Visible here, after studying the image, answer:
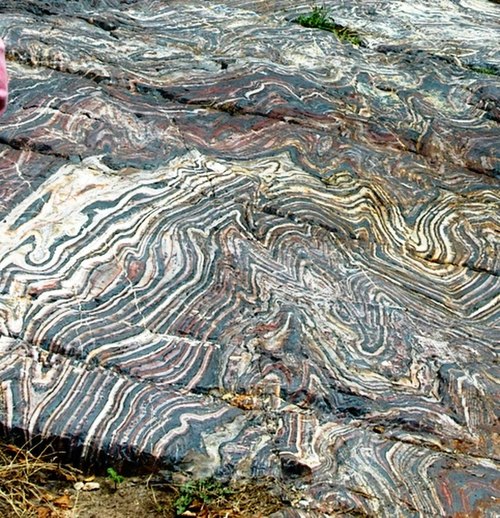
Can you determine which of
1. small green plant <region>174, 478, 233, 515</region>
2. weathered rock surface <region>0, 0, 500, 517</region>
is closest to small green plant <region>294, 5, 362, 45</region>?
weathered rock surface <region>0, 0, 500, 517</region>

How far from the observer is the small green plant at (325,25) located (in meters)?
9.22

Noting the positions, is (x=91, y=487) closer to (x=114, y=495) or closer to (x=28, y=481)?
(x=114, y=495)

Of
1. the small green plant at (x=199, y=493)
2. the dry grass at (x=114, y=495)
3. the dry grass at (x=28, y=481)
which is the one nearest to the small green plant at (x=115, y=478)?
the dry grass at (x=114, y=495)

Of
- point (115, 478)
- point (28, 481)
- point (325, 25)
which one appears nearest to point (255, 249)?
point (115, 478)

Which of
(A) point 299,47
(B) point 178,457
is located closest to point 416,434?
(B) point 178,457

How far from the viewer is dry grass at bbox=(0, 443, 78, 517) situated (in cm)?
495

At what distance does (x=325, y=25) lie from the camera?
9344mm

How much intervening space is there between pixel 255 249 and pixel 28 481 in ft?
7.10

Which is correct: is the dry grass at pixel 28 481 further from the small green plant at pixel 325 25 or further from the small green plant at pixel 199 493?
the small green plant at pixel 325 25

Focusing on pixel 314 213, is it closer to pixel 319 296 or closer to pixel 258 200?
pixel 258 200

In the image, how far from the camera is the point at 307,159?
7496mm

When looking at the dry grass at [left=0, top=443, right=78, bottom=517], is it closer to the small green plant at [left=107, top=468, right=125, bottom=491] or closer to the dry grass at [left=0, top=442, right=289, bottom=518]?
the dry grass at [left=0, top=442, right=289, bottom=518]

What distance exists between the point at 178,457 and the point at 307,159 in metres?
3.06

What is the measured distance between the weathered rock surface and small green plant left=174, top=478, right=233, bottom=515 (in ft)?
0.22
